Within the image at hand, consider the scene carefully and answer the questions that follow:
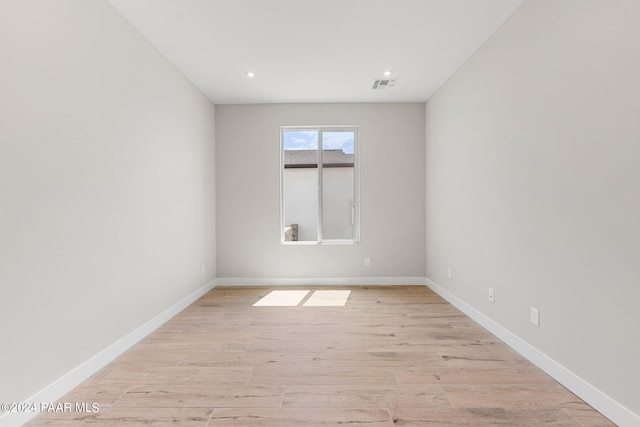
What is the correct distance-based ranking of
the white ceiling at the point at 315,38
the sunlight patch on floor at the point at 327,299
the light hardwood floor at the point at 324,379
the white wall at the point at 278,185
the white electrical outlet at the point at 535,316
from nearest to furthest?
1. the light hardwood floor at the point at 324,379
2. the white electrical outlet at the point at 535,316
3. the white ceiling at the point at 315,38
4. the sunlight patch on floor at the point at 327,299
5. the white wall at the point at 278,185

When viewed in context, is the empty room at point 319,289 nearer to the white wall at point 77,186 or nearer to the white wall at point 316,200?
the white wall at point 77,186

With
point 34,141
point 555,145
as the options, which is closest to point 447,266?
point 555,145

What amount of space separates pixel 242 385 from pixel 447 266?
9.44 feet

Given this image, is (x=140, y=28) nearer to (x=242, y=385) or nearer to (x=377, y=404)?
(x=242, y=385)

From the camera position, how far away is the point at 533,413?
173 centimetres

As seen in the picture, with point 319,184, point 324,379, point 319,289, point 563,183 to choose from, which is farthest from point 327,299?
point 563,183

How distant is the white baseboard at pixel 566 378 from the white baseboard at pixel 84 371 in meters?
3.09

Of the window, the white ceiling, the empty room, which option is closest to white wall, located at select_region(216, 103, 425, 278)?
the window

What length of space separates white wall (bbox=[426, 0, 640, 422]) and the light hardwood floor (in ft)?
1.20

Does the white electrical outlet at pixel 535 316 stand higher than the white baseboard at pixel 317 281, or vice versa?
the white electrical outlet at pixel 535 316

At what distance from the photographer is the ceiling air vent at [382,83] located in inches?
151

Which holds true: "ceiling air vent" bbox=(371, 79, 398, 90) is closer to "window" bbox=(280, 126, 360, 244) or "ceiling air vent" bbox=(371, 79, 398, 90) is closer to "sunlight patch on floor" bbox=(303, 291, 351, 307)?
"window" bbox=(280, 126, 360, 244)

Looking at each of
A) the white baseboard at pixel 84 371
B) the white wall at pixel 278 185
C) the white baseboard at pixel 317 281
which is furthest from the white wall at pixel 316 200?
the white baseboard at pixel 84 371

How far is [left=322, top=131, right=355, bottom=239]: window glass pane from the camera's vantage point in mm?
4840
